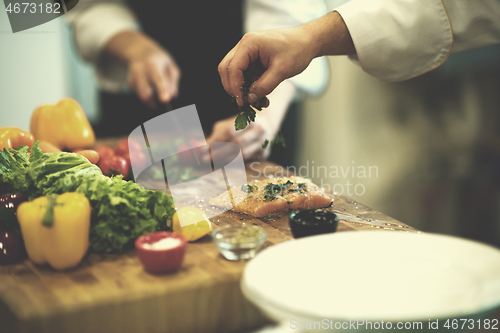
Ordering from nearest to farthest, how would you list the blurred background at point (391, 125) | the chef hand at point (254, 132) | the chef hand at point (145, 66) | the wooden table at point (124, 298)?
the wooden table at point (124, 298)
the chef hand at point (254, 132)
the chef hand at point (145, 66)
the blurred background at point (391, 125)

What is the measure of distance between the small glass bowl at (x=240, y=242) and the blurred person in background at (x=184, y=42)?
4.64 feet

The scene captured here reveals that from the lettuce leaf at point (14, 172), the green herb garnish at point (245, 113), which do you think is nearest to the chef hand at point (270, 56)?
the green herb garnish at point (245, 113)

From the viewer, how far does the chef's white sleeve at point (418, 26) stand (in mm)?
Result: 1476

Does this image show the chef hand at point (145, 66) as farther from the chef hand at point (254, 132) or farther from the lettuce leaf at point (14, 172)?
the lettuce leaf at point (14, 172)

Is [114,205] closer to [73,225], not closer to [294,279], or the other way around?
[73,225]

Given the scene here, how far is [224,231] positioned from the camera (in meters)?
1.14

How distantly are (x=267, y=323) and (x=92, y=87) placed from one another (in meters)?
2.97

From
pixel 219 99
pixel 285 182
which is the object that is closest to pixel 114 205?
pixel 285 182

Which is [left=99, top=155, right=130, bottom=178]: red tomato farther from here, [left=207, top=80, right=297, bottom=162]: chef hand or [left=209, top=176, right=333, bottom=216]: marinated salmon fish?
[left=209, top=176, right=333, bottom=216]: marinated salmon fish

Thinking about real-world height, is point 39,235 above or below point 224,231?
above

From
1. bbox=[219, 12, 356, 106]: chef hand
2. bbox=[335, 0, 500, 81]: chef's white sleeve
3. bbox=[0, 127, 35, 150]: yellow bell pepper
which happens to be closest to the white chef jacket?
bbox=[335, 0, 500, 81]: chef's white sleeve

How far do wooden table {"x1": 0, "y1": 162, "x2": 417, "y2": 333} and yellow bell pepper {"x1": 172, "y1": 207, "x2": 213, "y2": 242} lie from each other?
9cm

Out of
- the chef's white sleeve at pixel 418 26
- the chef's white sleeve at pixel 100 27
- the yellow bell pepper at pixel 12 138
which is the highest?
the chef's white sleeve at pixel 100 27

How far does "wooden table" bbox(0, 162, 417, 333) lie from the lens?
2.87 feet
